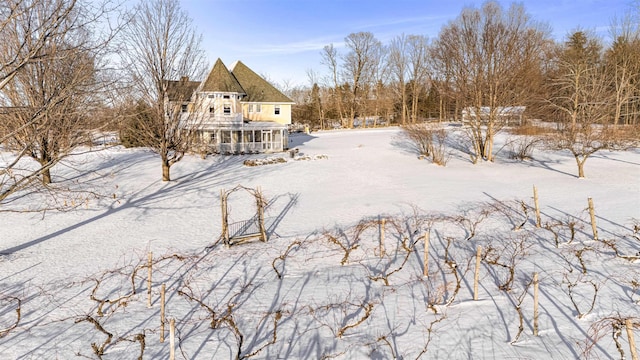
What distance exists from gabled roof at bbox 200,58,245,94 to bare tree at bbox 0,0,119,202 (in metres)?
19.0

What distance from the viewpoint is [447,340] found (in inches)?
267

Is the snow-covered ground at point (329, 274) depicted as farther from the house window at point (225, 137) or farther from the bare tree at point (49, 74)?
the house window at point (225, 137)

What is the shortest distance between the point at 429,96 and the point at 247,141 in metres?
47.3

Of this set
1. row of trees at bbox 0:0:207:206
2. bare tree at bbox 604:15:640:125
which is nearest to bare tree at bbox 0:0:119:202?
row of trees at bbox 0:0:207:206

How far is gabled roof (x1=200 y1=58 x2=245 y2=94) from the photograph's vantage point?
1297 inches

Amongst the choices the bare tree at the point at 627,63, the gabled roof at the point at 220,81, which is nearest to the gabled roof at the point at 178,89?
the gabled roof at the point at 220,81

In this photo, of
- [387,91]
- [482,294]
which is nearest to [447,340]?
[482,294]

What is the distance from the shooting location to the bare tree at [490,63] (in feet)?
88.2

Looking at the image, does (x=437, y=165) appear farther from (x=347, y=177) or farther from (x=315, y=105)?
(x=315, y=105)

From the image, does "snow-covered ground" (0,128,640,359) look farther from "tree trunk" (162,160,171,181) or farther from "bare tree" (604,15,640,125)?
"bare tree" (604,15,640,125)

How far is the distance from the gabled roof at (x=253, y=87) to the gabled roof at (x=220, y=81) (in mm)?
3538

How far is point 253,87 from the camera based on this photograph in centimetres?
3897

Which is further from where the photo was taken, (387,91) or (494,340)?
(387,91)

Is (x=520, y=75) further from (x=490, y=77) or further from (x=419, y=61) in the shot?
(x=419, y=61)
